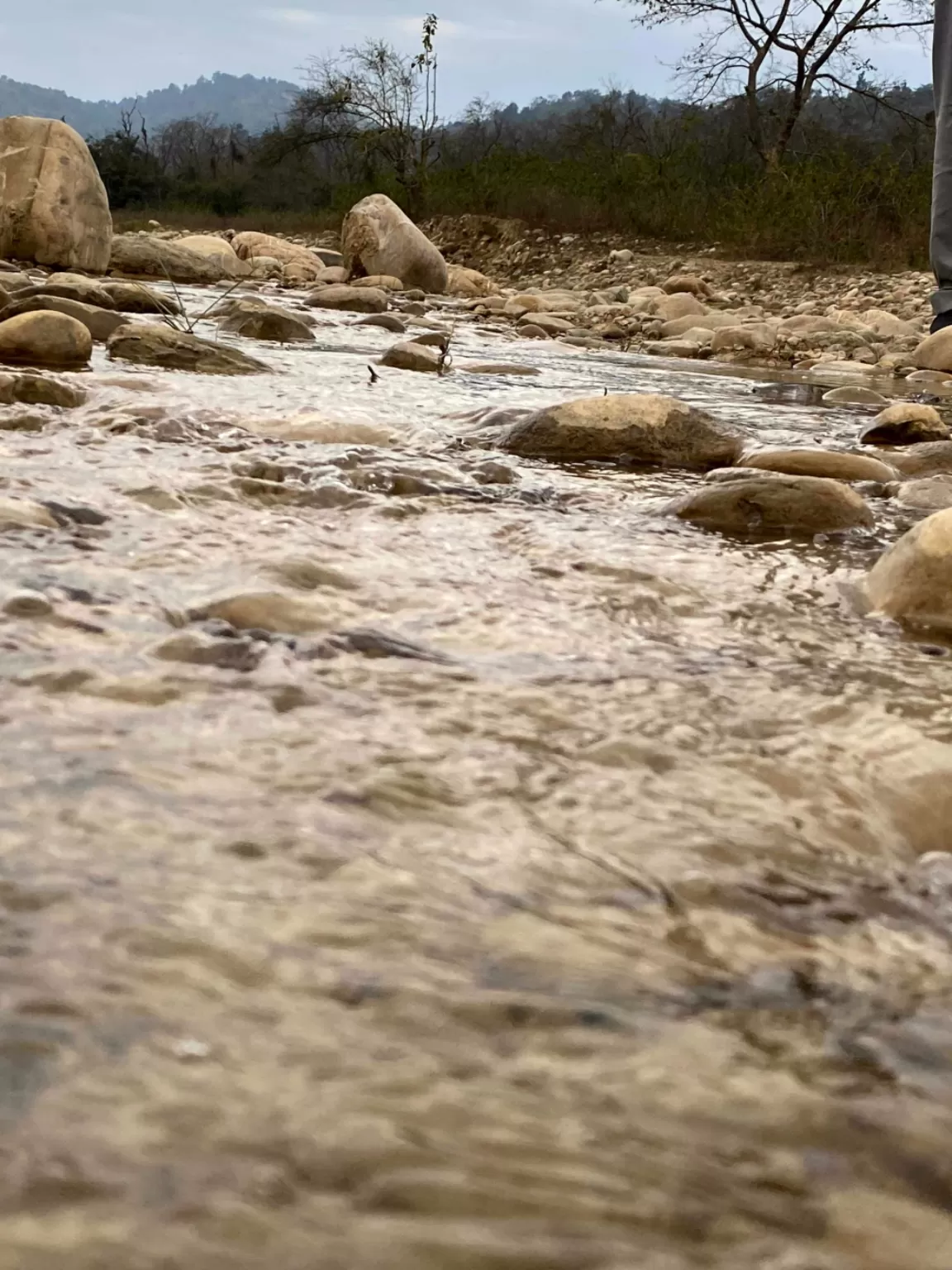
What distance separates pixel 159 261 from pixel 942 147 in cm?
694

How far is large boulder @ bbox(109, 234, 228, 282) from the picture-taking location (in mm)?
9539

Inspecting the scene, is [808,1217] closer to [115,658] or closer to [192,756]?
[192,756]

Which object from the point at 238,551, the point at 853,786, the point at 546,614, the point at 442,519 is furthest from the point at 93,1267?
the point at 442,519

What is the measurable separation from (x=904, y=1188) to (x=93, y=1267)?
1.38 ft

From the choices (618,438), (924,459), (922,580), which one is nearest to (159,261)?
(618,438)

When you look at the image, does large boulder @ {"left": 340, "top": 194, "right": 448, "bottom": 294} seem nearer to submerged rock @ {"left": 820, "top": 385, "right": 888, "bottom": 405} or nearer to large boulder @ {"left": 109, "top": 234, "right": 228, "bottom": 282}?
large boulder @ {"left": 109, "top": 234, "right": 228, "bottom": 282}

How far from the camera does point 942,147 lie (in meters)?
5.16

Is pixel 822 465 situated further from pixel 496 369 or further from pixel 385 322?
pixel 385 322

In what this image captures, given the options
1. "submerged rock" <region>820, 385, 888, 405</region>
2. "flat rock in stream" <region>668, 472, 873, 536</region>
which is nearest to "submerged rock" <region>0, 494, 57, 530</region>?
"flat rock in stream" <region>668, 472, 873, 536</region>

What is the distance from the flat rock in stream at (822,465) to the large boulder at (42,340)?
240 cm

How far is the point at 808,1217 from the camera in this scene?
557 millimetres

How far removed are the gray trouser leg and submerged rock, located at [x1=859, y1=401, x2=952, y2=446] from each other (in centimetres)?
217

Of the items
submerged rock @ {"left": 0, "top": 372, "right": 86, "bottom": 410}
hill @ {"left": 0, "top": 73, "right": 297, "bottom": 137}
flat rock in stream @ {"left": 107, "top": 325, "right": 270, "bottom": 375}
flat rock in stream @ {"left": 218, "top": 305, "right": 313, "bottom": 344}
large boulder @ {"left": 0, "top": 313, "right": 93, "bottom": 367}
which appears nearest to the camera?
submerged rock @ {"left": 0, "top": 372, "right": 86, "bottom": 410}

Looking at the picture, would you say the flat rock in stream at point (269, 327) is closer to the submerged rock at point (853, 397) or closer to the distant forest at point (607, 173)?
the submerged rock at point (853, 397)
